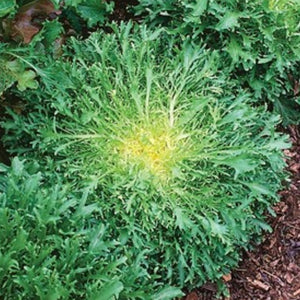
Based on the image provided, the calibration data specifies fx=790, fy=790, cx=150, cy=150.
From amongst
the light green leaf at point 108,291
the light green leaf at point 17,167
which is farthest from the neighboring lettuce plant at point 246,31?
the light green leaf at point 108,291

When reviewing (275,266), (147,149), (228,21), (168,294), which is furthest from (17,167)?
(275,266)

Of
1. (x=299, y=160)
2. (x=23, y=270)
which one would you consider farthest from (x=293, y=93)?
(x=23, y=270)

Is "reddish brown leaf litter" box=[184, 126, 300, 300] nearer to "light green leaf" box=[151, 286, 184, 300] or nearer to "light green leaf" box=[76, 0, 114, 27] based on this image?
"light green leaf" box=[151, 286, 184, 300]

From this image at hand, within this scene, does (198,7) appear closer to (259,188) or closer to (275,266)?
(259,188)

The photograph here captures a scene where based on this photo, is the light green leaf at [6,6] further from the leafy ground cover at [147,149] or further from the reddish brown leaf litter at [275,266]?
the reddish brown leaf litter at [275,266]

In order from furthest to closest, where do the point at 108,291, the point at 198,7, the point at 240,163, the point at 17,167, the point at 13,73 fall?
the point at 198,7 → the point at 13,73 → the point at 240,163 → the point at 17,167 → the point at 108,291

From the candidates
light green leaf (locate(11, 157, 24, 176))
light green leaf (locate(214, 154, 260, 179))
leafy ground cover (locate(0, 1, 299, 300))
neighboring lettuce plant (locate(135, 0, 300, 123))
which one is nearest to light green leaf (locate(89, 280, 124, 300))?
leafy ground cover (locate(0, 1, 299, 300))
